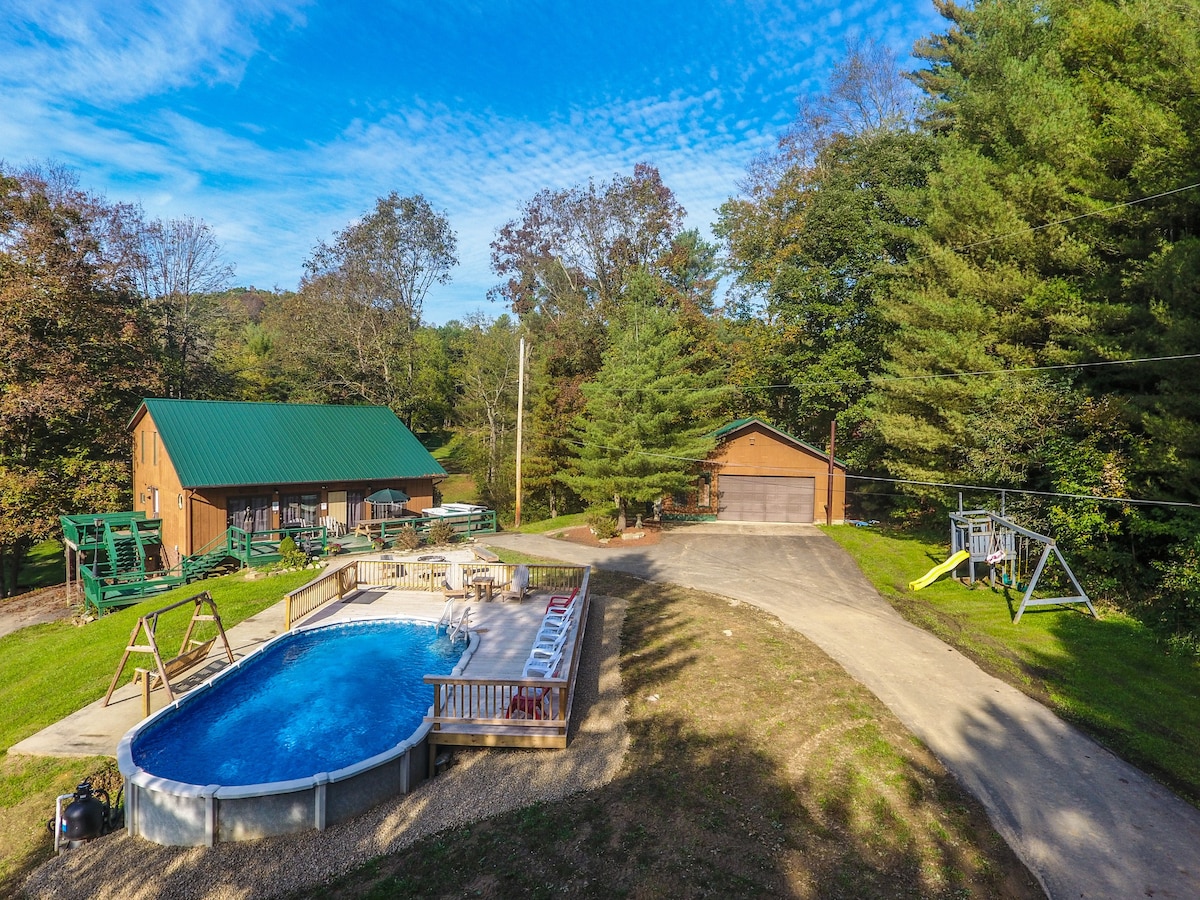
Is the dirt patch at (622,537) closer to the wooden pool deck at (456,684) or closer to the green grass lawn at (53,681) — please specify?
the wooden pool deck at (456,684)

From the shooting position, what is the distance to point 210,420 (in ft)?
74.6

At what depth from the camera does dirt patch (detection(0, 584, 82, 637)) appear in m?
19.6

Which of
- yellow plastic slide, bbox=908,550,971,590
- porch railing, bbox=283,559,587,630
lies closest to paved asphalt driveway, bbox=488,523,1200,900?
yellow plastic slide, bbox=908,550,971,590

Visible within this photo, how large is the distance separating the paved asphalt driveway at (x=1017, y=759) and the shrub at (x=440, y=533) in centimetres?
1004

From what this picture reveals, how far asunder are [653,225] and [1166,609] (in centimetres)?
3181

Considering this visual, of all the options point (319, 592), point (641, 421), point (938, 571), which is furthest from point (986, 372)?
point (319, 592)

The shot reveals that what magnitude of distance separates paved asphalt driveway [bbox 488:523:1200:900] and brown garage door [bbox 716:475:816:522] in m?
10.9

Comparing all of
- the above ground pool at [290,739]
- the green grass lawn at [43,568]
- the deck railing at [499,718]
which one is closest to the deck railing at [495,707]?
the deck railing at [499,718]

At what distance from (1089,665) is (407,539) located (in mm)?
19326

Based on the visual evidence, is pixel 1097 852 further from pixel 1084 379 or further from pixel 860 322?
pixel 860 322

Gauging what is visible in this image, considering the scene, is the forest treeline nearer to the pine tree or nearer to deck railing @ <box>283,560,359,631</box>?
the pine tree

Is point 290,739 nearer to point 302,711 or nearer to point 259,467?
point 302,711

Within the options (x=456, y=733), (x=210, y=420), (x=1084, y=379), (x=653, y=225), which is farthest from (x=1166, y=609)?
(x=653, y=225)

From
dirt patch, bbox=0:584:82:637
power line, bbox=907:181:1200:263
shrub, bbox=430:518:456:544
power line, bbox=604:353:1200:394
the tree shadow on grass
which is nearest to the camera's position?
the tree shadow on grass
